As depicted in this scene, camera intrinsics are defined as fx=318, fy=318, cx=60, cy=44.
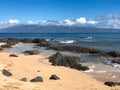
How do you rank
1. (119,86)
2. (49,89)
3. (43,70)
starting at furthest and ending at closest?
(43,70) → (119,86) → (49,89)

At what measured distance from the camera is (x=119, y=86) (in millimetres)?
19172

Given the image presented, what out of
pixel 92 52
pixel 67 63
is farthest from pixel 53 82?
pixel 92 52

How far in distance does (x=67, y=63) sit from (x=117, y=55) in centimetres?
1219

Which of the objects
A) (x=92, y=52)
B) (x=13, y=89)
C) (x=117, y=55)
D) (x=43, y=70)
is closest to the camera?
(x=13, y=89)

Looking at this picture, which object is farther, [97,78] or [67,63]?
[67,63]

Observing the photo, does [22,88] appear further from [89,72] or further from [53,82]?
[89,72]

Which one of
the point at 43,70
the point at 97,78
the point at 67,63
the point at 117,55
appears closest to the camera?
the point at 97,78

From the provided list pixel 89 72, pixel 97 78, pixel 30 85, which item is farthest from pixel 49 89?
Answer: pixel 89 72

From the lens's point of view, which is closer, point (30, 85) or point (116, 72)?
point (30, 85)

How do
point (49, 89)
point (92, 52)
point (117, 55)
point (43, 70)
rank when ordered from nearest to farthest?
point (49, 89) < point (43, 70) < point (117, 55) < point (92, 52)

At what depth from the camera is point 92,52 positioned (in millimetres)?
44188

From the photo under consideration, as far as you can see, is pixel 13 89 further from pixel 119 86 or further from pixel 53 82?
pixel 119 86

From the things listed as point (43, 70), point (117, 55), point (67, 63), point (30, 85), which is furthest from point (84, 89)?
point (117, 55)

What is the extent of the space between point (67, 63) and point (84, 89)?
10820mm
